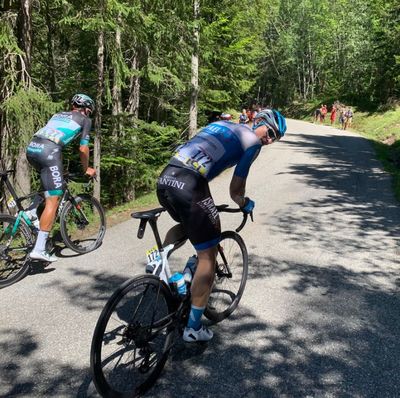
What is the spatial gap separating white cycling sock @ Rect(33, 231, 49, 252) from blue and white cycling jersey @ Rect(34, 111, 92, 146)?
1.27m

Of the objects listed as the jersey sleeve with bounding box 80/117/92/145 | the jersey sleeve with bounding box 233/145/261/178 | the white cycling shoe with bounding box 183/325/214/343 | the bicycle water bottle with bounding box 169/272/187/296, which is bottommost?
the white cycling shoe with bounding box 183/325/214/343

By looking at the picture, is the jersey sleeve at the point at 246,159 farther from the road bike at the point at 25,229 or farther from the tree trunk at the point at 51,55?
the tree trunk at the point at 51,55

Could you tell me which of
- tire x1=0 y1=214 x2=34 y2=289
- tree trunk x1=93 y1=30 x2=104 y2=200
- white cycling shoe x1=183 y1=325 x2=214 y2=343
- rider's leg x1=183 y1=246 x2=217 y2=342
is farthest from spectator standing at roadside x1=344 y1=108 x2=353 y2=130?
white cycling shoe x1=183 y1=325 x2=214 y2=343

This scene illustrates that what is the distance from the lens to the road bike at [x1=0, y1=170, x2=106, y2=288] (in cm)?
493

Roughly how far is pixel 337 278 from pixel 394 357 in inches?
66.3

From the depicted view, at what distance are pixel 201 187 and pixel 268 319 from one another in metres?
1.74

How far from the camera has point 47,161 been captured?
214 inches

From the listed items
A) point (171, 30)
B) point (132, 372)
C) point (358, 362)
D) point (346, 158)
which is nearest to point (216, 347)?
point (132, 372)

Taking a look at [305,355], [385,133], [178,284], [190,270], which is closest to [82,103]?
[190,270]

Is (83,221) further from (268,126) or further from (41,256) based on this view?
(268,126)

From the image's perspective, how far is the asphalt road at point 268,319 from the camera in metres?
3.21

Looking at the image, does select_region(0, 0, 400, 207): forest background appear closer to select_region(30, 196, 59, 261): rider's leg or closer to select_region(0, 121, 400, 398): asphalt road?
select_region(30, 196, 59, 261): rider's leg

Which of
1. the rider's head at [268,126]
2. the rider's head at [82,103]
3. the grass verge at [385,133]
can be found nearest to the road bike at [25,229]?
the rider's head at [82,103]

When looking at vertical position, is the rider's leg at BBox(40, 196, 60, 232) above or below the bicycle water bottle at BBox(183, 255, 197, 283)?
below
